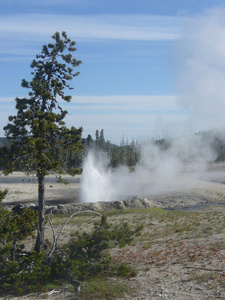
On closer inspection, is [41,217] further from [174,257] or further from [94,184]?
[94,184]

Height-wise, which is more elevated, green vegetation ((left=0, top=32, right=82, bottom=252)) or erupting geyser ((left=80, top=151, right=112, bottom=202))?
green vegetation ((left=0, top=32, right=82, bottom=252))

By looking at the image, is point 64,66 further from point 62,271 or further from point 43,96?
point 62,271

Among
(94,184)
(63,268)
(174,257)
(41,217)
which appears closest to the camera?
(63,268)

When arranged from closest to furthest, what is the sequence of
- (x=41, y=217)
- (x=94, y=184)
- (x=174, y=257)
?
1. (x=41, y=217)
2. (x=174, y=257)
3. (x=94, y=184)

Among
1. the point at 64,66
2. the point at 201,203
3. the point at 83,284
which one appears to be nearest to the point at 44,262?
the point at 83,284

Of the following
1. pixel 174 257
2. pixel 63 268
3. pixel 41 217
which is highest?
pixel 41 217

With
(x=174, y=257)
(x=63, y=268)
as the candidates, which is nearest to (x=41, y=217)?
(x=63, y=268)

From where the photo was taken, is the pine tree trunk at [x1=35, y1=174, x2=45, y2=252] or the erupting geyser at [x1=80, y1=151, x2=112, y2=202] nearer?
the pine tree trunk at [x1=35, y1=174, x2=45, y2=252]

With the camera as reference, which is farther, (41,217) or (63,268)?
(41,217)

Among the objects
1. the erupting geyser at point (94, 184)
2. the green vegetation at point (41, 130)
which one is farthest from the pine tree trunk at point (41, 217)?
the erupting geyser at point (94, 184)

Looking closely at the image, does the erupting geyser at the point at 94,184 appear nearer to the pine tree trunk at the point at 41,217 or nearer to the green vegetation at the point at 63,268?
the pine tree trunk at the point at 41,217

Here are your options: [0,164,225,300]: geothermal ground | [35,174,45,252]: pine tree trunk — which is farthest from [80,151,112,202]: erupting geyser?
[35,174,45,252]: pine tree trunk

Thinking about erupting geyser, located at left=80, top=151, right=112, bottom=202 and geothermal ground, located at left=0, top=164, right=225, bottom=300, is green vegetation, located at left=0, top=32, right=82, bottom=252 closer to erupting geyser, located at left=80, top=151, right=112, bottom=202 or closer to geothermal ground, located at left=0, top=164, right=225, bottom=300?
geothermal ground, located at left=0, top=164, right=225, bottom=300

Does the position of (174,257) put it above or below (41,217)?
below
